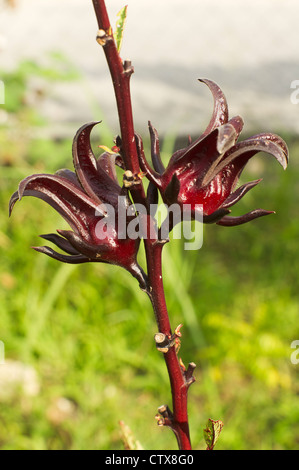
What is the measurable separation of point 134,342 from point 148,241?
1528 millimetres

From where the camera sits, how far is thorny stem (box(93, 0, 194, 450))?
39cm

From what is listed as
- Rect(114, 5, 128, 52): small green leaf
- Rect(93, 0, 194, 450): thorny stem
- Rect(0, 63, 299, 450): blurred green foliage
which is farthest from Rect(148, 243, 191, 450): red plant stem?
Rect(0, 63, 299, 450): blurred green foliage

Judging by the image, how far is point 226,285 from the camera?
6.97ft

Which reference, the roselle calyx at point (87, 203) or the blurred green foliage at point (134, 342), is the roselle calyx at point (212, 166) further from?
the blurred green foliage at point (134, 342)

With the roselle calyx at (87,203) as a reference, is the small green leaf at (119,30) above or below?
above

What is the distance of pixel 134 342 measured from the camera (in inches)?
76.0

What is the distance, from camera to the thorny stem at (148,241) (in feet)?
1.28

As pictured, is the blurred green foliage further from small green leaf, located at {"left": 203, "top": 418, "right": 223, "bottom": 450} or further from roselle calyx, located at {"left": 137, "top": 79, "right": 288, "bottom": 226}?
roselle calyx, located at {"left": 137, "top": 79, "right": 288, "bottom": 226}

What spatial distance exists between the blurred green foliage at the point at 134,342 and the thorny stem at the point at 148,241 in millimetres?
1150

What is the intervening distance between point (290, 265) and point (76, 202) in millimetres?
1937

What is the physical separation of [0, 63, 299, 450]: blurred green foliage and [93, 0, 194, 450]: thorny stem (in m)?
1.15

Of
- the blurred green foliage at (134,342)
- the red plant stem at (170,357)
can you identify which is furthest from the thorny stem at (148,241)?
the blurred green foliage at (134,342)

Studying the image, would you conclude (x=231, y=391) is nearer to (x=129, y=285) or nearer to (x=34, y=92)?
(x=129, y=285)
